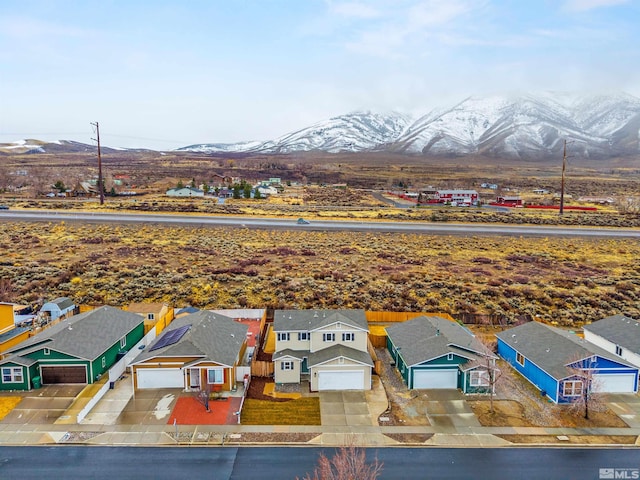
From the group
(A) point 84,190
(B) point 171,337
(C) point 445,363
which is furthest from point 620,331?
(A) point 84,190

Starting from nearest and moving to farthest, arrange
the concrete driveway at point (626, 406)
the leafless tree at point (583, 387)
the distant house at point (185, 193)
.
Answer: the concrete driveway at point (626, 406) < the leafless tree at point (583, 387) < the distant house at point (185, 193)

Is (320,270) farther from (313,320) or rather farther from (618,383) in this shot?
(618,383)

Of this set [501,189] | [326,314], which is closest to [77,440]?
[326,314]

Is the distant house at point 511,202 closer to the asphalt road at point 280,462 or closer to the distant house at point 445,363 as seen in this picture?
the distant house at point 445,363

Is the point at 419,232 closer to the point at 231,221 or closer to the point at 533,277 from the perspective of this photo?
the point at 533,277

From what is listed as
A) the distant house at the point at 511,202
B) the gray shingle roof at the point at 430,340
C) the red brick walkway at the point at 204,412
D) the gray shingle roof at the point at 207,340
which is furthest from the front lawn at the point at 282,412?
the distant house at the point at 511,202

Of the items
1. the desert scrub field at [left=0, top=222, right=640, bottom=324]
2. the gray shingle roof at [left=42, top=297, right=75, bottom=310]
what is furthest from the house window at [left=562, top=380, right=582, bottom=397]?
the gray shingle roof at [left=42, top=297, right=75, bottom=310]
